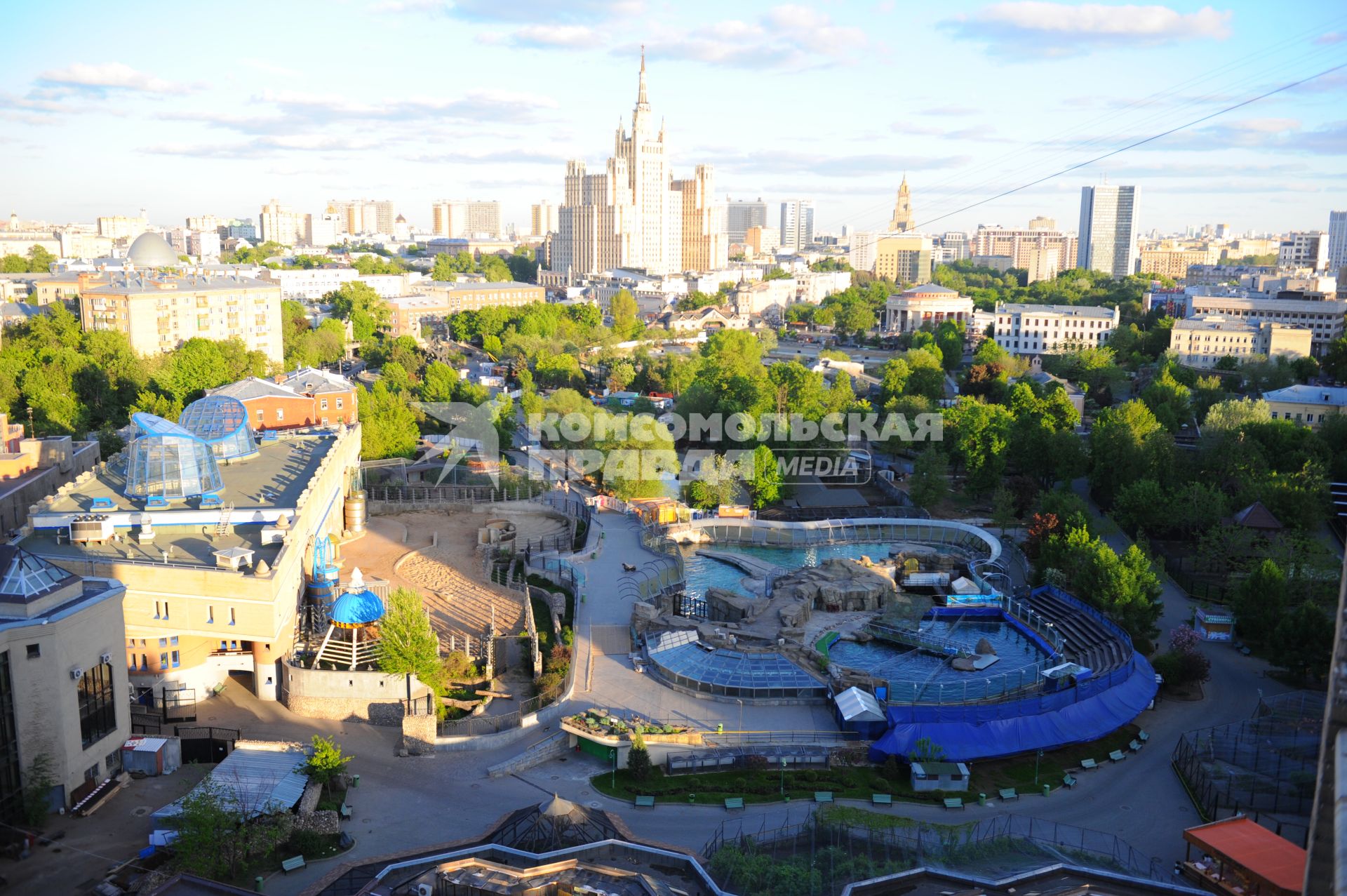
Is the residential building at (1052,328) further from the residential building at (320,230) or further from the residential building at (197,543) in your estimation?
the residential building at (320,230)

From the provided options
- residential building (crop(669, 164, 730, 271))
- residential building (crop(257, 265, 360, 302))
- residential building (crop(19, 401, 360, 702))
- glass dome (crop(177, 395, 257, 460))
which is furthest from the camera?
residential building (crop(669, 164, 730, 271))

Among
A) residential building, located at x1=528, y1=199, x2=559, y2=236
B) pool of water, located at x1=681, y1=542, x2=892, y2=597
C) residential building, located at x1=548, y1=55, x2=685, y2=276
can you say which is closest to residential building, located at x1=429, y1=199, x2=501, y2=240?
residential building, located at x1=528, y1=199, x2=559, y2=236

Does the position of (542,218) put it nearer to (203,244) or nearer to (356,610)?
(203,244)

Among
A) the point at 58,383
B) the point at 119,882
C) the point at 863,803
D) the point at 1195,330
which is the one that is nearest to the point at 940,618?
the point at 863,803

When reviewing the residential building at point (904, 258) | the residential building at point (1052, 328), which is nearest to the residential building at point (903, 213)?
the residential building at point (904, 258)

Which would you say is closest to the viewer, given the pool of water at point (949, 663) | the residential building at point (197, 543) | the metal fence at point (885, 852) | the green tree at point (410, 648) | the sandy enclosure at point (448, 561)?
the metal fence at point (885, 852)

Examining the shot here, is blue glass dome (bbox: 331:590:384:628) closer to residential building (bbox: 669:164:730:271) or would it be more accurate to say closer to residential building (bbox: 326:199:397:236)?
residential building (bbox: 669:164:730:271)

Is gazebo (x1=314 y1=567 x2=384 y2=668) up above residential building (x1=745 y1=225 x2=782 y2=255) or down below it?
below
